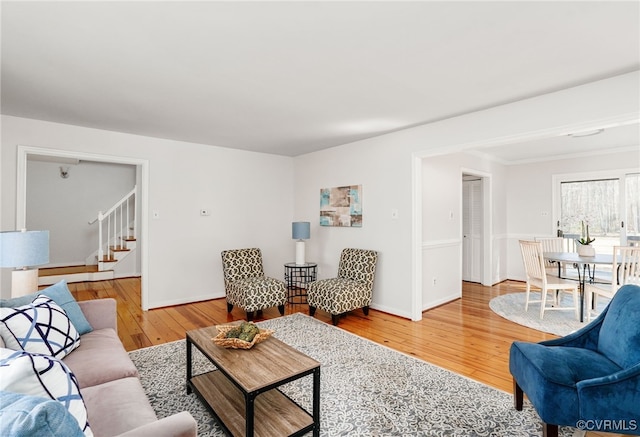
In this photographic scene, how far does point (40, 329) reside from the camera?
181 centimetres

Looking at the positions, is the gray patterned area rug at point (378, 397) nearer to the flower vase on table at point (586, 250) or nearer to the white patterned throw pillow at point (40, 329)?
the white patterned throw pillow at point (40, 329)

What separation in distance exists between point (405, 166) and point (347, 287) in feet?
5.61

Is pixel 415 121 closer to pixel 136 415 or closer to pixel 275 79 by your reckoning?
pixel 275 79

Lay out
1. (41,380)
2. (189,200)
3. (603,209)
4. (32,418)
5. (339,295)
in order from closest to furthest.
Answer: (32,418) < (41,380) < (339,295) < (189,200) < (603,209)

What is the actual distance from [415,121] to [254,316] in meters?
3.21

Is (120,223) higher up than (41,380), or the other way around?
(120,223)

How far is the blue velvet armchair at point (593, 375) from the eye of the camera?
1607 mm

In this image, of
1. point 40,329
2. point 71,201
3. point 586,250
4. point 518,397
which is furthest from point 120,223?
point 586,250

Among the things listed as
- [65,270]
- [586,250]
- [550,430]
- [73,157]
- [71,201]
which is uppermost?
[73,157]

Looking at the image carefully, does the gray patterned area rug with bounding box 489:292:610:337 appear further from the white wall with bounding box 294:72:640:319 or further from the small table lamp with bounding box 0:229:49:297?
the small table lamp with bounding box 0:229:49:297

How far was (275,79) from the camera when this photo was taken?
2.61 metres

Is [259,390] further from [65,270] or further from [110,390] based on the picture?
[65,270]

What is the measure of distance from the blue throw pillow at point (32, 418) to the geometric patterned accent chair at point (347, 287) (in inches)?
125

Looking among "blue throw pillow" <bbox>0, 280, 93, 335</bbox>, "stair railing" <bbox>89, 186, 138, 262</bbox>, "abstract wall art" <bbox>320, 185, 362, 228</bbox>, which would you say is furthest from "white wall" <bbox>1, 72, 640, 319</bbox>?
"stair railing" <bbox>89, 186, 138, 262</bbox>
